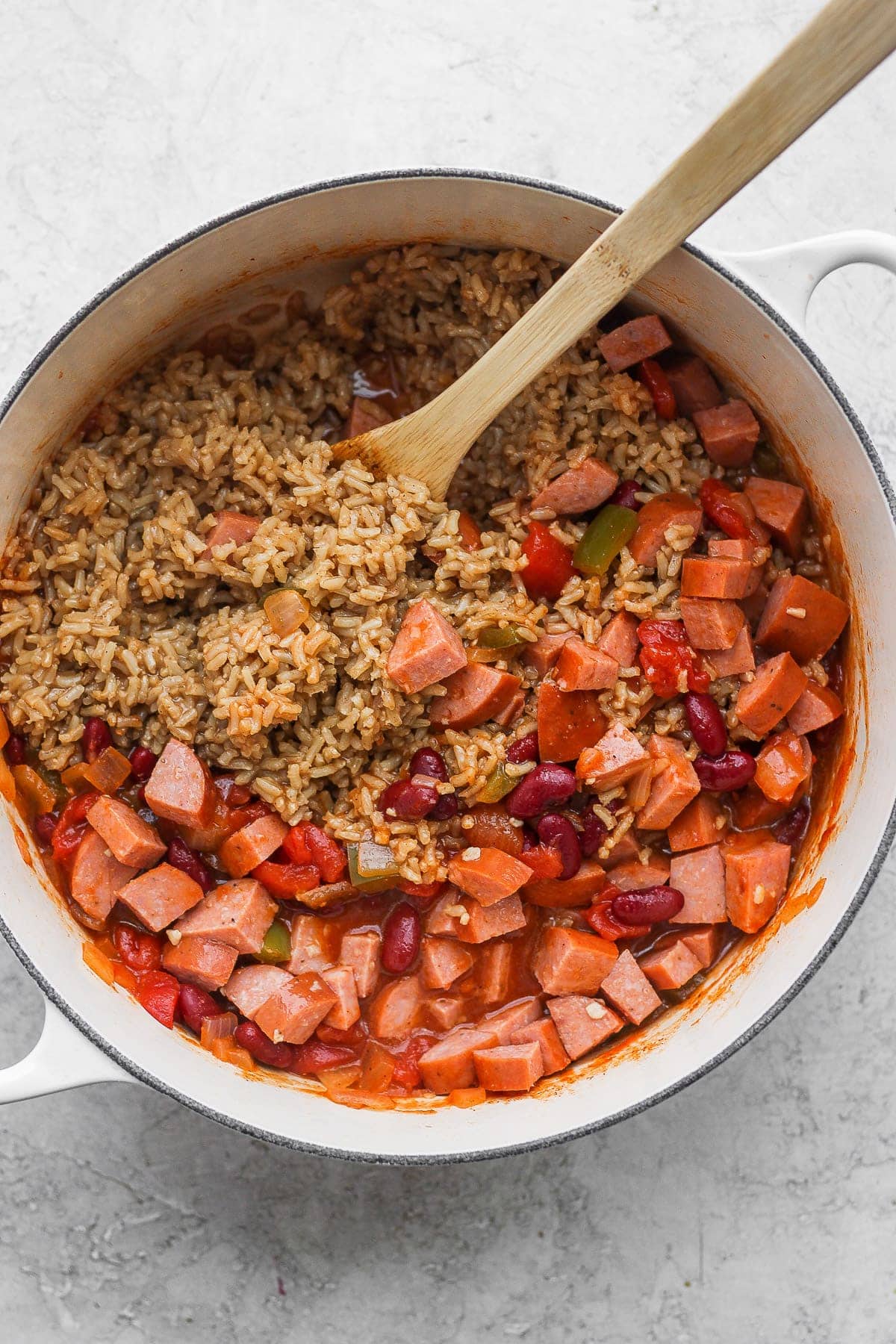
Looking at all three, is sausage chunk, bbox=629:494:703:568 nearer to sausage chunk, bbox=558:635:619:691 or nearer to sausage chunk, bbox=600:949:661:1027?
sausage chunk, bbox=558:635:619:691

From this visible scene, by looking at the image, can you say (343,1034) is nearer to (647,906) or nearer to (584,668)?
(647,906)

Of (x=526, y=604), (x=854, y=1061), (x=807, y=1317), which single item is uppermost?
(x=526, y=604)

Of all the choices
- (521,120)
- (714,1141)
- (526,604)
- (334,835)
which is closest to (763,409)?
(526,604)

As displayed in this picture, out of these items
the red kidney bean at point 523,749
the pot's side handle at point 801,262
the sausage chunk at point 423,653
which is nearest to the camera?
the pot's side handle at point 801,262

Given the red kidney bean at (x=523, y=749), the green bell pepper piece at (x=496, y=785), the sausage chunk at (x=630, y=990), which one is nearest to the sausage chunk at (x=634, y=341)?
the red kidney bean at (x=523, y=749)

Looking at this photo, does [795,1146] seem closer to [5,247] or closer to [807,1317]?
[807,1317]

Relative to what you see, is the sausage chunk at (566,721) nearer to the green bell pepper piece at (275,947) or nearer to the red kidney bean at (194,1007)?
the green bell pepper piece at (275,947)
